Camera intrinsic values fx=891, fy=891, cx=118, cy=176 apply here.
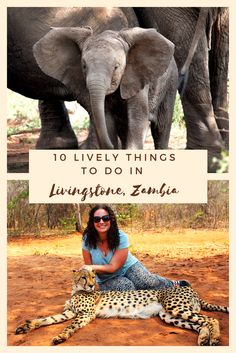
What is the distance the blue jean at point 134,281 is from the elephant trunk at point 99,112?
0.58 meters

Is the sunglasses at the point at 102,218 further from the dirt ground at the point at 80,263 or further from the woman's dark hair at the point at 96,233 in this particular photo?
the dirt ground at the point at 80,263

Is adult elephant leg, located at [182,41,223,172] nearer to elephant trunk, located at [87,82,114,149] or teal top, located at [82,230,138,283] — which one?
elephant trunk, located at [87,82,114,149]

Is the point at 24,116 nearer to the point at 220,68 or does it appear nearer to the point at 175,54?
the point at 175,54

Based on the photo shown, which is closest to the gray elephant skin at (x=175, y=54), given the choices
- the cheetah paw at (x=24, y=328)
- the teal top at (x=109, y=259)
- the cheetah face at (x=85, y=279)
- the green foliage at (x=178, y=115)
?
the green foliage at (x=178, y=115)

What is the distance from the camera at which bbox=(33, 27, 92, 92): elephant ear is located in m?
4.43

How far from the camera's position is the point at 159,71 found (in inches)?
178

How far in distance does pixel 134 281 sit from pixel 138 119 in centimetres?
84

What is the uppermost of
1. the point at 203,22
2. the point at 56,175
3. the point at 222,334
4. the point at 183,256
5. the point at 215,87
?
the point at 203,22

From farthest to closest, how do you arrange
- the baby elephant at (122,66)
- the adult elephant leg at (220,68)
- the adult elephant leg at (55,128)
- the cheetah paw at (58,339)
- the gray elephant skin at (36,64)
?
the adult elephant leg at (55,128) < the adult elephant leg at (220,68) < the gray elephant skin at (36,64) < the baby elephant at (122,66) < the cheetah paw at (58,339)

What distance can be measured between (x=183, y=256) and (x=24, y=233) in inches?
30.6

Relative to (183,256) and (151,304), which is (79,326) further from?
(183,256)

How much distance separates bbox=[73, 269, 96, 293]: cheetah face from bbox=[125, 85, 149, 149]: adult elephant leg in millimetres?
691

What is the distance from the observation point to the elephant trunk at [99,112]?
13.3ft

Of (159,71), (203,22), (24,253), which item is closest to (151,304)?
(24,253)
